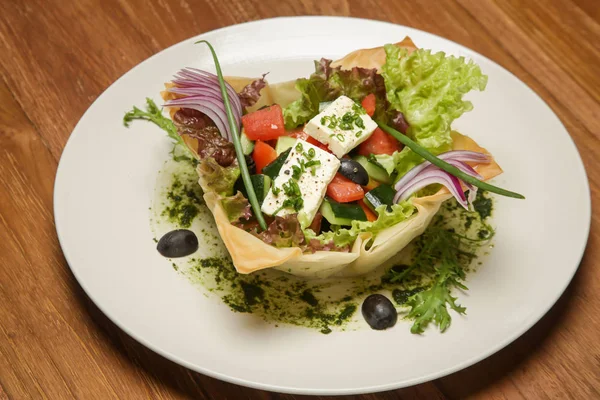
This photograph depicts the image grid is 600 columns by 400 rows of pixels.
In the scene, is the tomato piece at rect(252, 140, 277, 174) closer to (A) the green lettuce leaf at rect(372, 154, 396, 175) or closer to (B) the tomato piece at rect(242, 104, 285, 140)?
(B) the tomato piece at rect(242, 104, 285, 140)

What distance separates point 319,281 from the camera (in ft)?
9.81

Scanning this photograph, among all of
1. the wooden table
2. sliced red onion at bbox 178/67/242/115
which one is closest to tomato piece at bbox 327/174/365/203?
sliced red onion at bbox 178/67/242/115

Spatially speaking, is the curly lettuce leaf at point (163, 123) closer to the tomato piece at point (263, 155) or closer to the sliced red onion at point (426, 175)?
the tomato piece at point (263, 155)

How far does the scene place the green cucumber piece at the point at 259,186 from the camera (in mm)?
2986

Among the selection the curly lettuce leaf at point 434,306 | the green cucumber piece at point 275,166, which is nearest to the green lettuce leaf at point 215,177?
the green cucumber piece at point 275,166

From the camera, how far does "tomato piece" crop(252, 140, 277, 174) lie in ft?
10.3

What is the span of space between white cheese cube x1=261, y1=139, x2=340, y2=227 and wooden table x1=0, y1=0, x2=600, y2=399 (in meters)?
0.77

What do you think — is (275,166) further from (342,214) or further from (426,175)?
(426,175)

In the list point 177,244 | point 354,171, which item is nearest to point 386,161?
point 354,171

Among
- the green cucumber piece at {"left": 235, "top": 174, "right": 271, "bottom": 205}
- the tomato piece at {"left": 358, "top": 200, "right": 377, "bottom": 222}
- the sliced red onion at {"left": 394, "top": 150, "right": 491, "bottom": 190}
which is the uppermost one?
the green cucumber piece at {"left": 235, "top": 174, "right": 271, "bottom": 205}

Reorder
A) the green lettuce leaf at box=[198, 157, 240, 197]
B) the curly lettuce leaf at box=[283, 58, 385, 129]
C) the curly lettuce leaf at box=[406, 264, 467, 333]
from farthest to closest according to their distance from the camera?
1. the curly lettuce leaf at box=[283, 58, 385, 129]
2. the green lettuce leaf at box=[198, 157, 240, 197]
3. the curly lettuce leaf at box=[406, 264, 467, 333]

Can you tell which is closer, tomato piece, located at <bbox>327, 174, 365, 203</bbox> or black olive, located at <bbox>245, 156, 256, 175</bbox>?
tomato piece, located at <bbox>327, 174, 365, 203</bbox>

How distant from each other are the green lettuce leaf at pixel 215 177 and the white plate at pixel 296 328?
0.37 m

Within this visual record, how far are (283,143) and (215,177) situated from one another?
0.45 m
